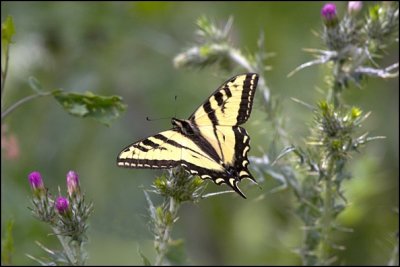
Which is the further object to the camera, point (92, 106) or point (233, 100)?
point (92, 106)

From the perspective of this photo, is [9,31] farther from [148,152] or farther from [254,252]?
[254,252]

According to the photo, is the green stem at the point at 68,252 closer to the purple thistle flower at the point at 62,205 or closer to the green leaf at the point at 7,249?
the purple thistle flower at the point at 62,205

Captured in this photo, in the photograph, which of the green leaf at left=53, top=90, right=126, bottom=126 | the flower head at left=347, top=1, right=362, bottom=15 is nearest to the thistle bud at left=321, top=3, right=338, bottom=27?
the flower head at left=347, top=1, right=362, bottom=15

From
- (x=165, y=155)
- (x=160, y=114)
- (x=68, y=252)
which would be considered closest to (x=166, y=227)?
(x=165, y=155)

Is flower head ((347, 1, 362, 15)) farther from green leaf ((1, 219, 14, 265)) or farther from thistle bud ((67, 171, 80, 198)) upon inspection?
green leaf ((1, 219, 14, 265))

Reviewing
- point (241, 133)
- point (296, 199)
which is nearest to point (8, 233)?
point (241, 133)

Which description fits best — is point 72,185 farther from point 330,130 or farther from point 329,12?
point 329,12
